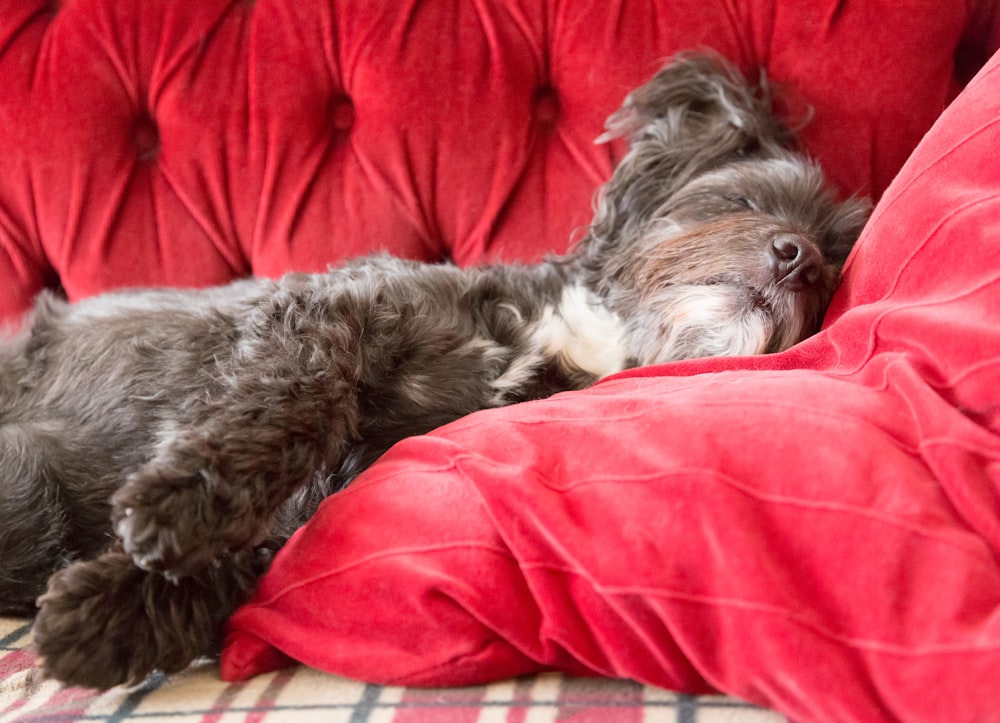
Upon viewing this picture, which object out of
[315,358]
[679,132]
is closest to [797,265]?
[679,132]

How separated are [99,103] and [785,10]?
1622mm

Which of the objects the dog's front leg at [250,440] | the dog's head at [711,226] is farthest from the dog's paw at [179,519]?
the dog's head at [711,226]

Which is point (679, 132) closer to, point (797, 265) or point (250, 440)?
point (797, 265)

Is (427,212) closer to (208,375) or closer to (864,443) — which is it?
(208,375)

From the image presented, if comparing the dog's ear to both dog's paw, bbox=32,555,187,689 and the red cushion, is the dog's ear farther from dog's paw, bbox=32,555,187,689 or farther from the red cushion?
dog's paw, bbox=32,555,187,689

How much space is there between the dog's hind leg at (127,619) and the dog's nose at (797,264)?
1033 millimetres

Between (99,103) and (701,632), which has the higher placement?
(99,103)

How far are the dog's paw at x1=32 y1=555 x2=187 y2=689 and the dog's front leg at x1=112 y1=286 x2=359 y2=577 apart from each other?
0.25 ft

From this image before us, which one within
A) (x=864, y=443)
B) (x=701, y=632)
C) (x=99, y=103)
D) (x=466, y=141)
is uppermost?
(x=99, y=103)

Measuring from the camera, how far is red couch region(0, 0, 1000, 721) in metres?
0.85

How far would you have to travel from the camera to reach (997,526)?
854mm

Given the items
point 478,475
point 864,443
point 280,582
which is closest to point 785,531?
point 864,443

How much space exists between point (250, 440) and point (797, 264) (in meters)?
0.99

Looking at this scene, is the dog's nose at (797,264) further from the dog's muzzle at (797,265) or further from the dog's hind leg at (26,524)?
the dog's hind leg at (26,524)
